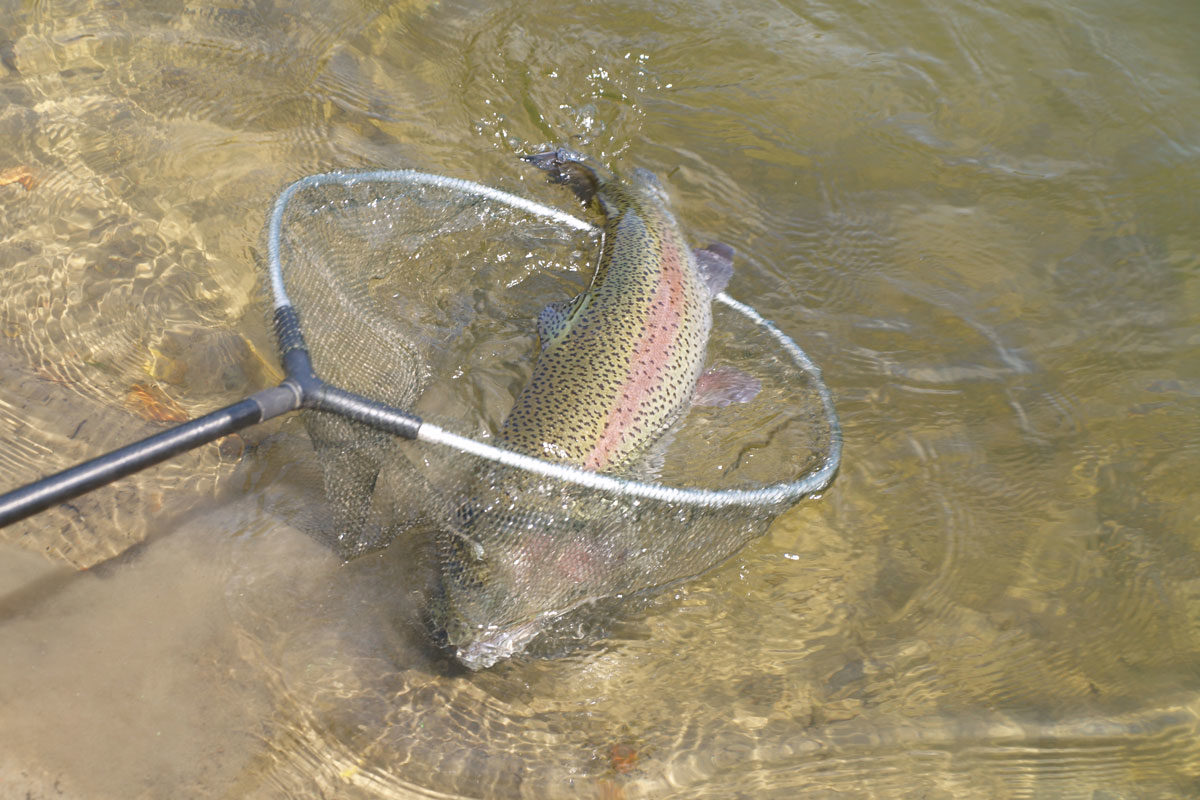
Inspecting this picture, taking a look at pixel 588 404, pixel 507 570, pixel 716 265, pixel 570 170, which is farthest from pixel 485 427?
pixel 570 170

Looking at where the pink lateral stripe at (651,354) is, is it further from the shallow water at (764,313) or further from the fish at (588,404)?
the shallow water at (764,313)

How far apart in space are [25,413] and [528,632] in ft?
7.50

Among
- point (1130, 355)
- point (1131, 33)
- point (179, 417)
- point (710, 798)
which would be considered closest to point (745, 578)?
point (710, 798)

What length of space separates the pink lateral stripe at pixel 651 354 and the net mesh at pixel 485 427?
7.7 inches

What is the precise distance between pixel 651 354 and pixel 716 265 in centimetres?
115

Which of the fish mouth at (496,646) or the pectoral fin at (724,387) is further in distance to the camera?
the pectoral fin at (724,387)

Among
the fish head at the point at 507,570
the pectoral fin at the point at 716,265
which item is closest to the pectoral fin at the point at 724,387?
the pectoral fin at the point at 716,265

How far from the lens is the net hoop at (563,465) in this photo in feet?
8.89

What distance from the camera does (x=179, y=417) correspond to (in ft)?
12.6

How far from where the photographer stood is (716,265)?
5027 mm

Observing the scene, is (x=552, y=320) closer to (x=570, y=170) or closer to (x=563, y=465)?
(x=570, y=170)

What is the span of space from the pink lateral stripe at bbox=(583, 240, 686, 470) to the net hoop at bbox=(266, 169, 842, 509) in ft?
1.34

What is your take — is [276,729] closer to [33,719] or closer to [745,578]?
[33,719]

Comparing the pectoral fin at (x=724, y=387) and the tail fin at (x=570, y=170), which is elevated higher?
the tail fin at (x=570, y=170)
